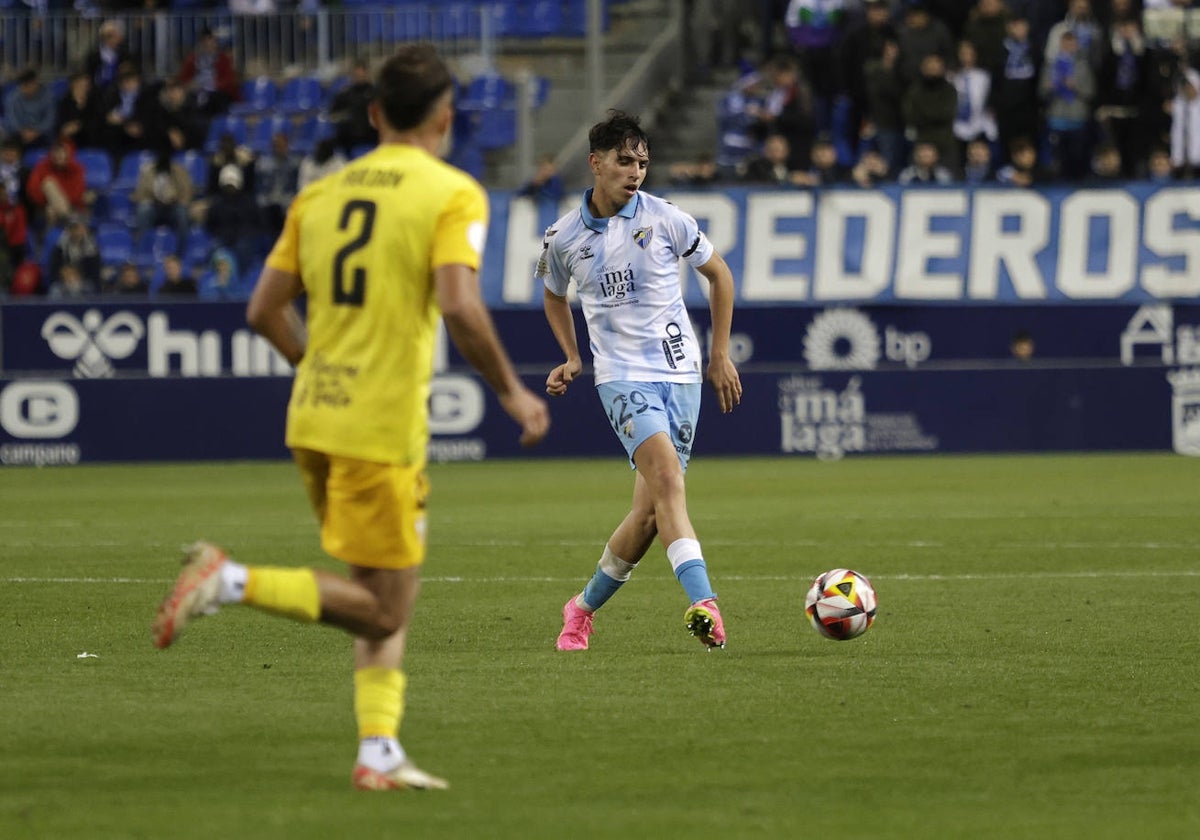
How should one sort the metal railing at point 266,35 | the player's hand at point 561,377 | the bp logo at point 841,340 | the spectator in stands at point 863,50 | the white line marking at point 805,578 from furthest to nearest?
1. the metal railing at point 266,35
2. the spectator in stands at point 863,50
3. the bp logo at point 841,340
4. the white line marking at point 805,578
5. the player's hand at point 561,377

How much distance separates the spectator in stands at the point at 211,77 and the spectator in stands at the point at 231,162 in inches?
86.8

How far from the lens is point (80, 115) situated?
28000mm

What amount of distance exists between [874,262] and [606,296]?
52.9 feet

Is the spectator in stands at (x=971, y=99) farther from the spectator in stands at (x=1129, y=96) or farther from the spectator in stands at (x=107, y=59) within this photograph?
the spectator in stands at (x=107, y=59)

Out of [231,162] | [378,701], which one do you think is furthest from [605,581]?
[231,162]

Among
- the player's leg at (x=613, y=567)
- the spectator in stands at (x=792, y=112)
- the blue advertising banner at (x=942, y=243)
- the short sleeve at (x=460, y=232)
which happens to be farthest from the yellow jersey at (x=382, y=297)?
the spectator in stands at (x=792, y=112)

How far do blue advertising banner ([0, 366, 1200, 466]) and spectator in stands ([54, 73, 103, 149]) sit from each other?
6258 millimetres

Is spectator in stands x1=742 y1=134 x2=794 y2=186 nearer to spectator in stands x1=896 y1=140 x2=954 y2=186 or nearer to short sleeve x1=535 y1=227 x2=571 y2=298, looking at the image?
spectator in stands x1=896 y1=140 x2=954 y2=186

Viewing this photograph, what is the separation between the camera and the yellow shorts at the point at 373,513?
5.73m

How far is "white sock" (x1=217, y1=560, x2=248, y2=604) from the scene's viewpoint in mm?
5730

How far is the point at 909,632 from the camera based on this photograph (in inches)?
377

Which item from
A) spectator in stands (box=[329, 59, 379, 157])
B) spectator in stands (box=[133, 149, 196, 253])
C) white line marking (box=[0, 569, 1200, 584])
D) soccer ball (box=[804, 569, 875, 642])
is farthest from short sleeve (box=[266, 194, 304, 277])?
spectator in stands (box=[133, 149, 196, 253])

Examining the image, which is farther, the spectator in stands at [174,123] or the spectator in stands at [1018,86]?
the spectator in stands at [174,123]

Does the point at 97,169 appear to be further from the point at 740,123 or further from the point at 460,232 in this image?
the point at 460,232
